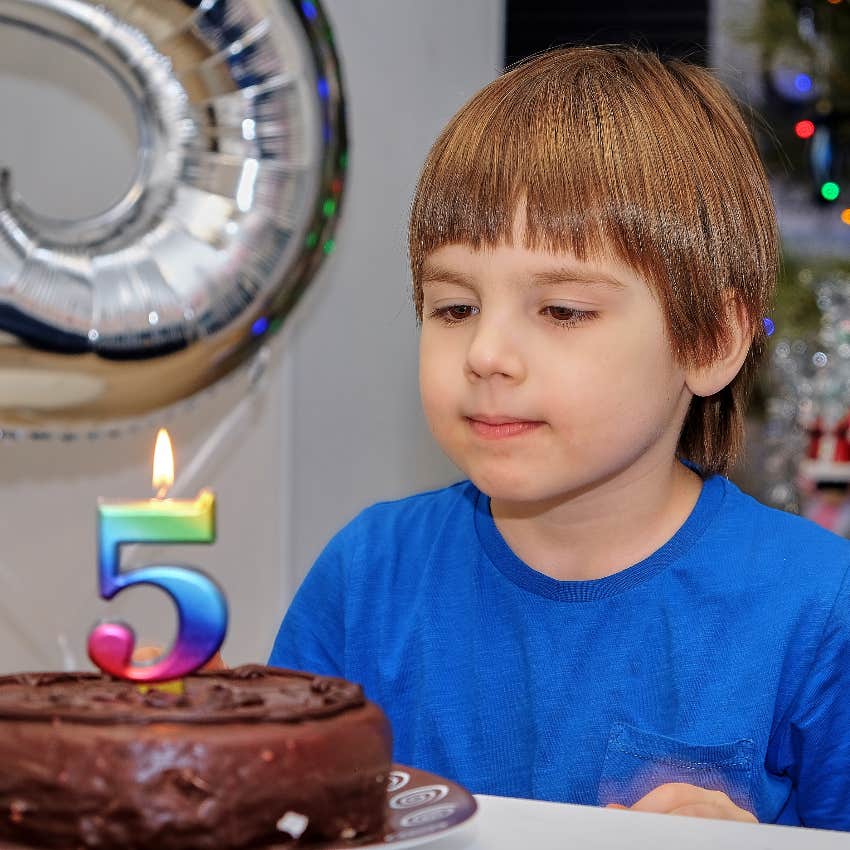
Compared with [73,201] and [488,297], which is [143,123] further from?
[488,297]

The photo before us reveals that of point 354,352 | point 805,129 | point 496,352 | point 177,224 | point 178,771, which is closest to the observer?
point 178,771

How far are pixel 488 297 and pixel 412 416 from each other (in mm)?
2276

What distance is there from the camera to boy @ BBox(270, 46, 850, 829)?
37.3 inches

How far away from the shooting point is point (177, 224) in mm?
2037

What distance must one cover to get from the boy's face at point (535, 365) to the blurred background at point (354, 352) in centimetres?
117

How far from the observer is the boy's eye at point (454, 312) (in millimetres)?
974

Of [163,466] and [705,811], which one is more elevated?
[163,466]

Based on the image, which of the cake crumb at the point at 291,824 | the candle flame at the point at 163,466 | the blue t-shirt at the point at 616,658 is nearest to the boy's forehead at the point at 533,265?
the blue t-shirt at the point at 616,658

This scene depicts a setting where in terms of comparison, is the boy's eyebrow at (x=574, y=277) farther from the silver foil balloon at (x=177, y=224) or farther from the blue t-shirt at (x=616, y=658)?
the silver foil balloon at (x=177, y=224)

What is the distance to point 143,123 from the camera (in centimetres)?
205

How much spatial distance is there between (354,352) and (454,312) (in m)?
2.03

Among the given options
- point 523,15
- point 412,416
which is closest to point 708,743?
point 412,416

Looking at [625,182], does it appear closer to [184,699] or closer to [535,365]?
[535,365]

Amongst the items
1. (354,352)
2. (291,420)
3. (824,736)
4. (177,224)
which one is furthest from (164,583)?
(354,352)
